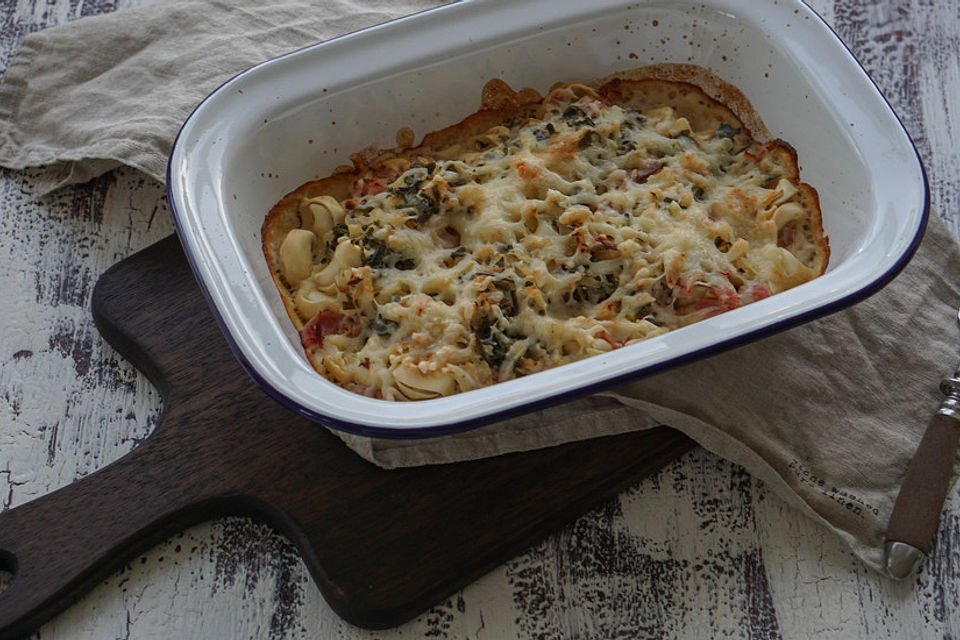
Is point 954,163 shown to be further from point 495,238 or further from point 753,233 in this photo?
point 495,238

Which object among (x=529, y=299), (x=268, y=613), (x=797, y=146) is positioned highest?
(x=797, y=146)

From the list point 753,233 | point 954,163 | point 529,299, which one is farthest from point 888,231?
point 954,163

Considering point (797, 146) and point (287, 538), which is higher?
point (797, 146)

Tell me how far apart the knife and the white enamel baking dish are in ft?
1.29

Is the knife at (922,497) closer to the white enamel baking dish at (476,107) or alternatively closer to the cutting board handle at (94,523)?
the white enamel baking dish at (476,107)

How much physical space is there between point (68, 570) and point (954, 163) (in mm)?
2289

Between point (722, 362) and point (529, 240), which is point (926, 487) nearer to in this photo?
point (722, 362)

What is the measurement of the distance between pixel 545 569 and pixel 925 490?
755 mm

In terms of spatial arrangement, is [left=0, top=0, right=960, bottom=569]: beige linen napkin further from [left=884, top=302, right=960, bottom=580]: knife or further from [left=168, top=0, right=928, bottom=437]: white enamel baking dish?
[left=168, top=0, right=928, bottom=437]: white enamel baking dish

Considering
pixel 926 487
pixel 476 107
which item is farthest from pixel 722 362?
pixel 476 107

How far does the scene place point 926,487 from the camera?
2041 mm

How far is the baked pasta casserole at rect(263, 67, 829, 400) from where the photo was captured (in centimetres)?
199

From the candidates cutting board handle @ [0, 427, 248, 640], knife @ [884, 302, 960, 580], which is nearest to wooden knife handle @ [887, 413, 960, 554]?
knife @ [884, 302, 960, 580]

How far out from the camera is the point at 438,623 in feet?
6.48
